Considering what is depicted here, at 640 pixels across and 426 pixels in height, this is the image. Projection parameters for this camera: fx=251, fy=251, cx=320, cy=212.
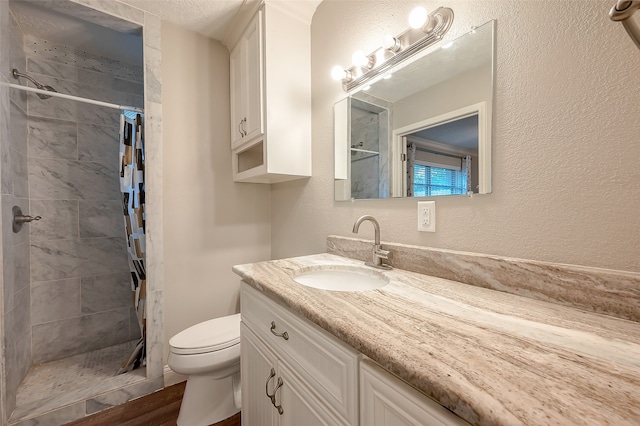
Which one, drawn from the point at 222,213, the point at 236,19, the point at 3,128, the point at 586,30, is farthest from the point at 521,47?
the point at 3,128

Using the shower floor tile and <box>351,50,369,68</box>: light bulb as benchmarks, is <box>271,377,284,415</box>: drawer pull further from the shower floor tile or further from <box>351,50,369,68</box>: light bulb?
<box>351,50,369,68</box>: light bulb

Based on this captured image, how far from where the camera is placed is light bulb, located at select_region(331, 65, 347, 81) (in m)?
1.34

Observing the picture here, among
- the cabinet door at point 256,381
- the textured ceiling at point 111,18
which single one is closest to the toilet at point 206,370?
the cabinet door at point 256,381

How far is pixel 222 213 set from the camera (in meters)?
1.92

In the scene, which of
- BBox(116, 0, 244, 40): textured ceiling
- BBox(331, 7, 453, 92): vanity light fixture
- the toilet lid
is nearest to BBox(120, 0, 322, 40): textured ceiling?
BBox(116, 0, 244, 40): textured ceiling

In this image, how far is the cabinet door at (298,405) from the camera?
635mm

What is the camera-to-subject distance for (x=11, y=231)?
134cm

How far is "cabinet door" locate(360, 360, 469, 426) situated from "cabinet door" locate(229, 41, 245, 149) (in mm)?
1580

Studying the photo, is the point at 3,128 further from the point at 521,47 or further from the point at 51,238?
the point at 521,47

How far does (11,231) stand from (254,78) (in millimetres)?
1566

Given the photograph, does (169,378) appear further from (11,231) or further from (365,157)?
(365,157)

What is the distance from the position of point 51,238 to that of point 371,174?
230 centimetres

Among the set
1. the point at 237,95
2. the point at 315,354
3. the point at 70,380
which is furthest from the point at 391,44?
the point at 70,380

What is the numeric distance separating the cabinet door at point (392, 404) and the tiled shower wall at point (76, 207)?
2301mm
